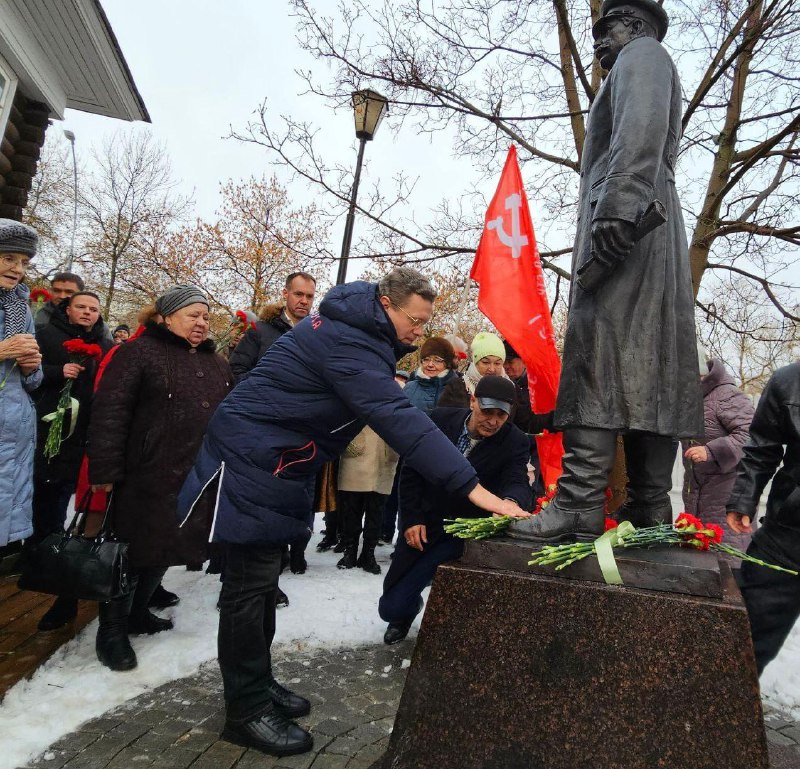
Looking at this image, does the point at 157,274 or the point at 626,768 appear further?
the point at 157,274

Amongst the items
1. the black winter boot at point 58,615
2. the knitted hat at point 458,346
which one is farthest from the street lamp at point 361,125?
the black winter boot at point 58,615

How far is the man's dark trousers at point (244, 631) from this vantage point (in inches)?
101

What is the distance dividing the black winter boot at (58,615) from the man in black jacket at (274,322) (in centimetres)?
183

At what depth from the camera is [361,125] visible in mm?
7898

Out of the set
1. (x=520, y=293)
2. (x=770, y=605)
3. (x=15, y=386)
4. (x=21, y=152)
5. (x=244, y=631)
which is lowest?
(x=244, y=631)

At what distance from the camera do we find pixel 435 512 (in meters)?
3.83

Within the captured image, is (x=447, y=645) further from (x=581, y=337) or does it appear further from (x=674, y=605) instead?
(x=581, y=337)

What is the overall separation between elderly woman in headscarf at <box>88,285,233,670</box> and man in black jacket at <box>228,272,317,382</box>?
42.7 inches

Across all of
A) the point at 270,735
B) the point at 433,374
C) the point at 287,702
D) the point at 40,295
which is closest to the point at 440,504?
the point at 287,702

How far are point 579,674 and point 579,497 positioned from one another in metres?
0.59

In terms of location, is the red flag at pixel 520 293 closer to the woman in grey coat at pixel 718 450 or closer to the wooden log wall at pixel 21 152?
the woman in grey coat at pixel 718 450

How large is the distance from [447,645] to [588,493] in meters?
0.72

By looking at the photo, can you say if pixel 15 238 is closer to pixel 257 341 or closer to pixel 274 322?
pixel 257 341

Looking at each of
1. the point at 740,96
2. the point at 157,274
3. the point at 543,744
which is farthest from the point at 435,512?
the point at 157,274
